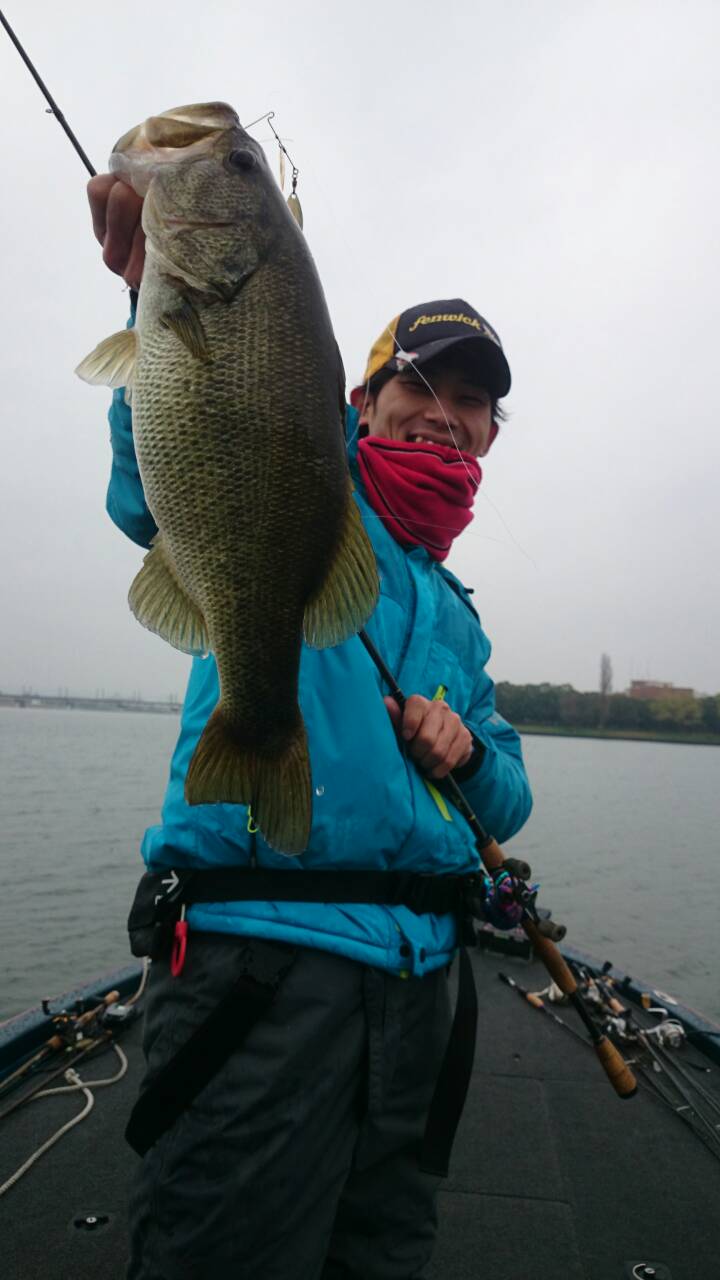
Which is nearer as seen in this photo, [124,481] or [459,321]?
[124,481]

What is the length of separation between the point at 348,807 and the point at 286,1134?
2.21 feet

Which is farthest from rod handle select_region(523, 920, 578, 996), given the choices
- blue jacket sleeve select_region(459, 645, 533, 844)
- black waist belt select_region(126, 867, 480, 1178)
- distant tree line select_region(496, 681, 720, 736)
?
distant tree line select_region(496, 681, 720, 736)

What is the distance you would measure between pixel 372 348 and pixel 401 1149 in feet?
8.20

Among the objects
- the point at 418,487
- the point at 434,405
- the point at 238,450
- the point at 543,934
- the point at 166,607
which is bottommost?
the point at 543,934

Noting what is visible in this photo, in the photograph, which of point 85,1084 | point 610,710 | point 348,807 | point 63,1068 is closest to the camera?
point 348,807

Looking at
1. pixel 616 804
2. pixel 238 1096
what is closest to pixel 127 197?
pixel 238 1096

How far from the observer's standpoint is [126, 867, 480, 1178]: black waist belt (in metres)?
1.52

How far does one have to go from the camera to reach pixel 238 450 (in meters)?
1.46

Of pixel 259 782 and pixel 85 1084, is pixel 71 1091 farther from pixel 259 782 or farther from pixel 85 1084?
pixel 259 782

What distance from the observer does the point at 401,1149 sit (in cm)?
192

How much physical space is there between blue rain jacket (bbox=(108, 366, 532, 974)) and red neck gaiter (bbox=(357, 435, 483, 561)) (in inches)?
3.5

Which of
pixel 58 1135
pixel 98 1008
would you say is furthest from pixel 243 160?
pixel 98 1008

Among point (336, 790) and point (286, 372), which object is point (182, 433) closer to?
point (286, 372)

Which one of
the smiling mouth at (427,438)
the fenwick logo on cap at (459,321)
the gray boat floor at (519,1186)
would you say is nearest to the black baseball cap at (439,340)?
the fenwick logo on cap at (459,321)
